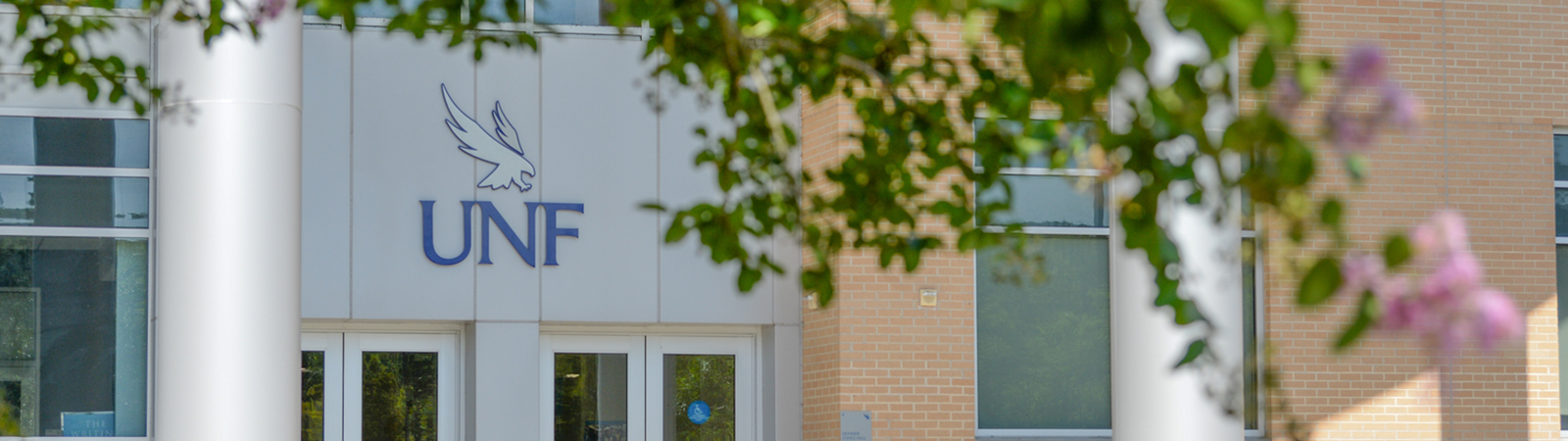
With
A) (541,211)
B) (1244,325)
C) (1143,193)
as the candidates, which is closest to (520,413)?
(541,211)

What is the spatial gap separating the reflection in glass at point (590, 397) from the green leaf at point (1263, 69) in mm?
9638

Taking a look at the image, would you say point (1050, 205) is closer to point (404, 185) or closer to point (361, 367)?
point (404, 185)

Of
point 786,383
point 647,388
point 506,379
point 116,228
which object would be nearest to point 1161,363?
point 786,383

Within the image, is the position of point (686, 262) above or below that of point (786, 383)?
above

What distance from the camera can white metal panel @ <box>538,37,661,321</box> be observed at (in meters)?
10.6

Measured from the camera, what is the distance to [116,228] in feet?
32.3

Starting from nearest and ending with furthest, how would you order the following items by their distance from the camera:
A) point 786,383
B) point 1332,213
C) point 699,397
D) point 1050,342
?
point 1332,213 → point 1050,342 → point 786,383 → point 699,397

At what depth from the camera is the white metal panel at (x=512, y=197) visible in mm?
10398

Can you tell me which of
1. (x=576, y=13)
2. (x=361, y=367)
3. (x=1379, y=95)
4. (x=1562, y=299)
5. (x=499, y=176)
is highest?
(x=576, y=13)

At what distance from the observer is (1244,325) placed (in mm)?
11047

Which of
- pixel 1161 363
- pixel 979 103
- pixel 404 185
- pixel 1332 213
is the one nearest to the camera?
pixel 1332 213

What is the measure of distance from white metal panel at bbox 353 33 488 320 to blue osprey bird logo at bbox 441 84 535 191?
0.18 feet

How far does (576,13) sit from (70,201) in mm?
3443

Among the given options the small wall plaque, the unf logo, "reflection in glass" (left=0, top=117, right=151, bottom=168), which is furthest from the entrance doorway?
"reflection in glass" (left=0, top=117, right=151, bottom=168)
